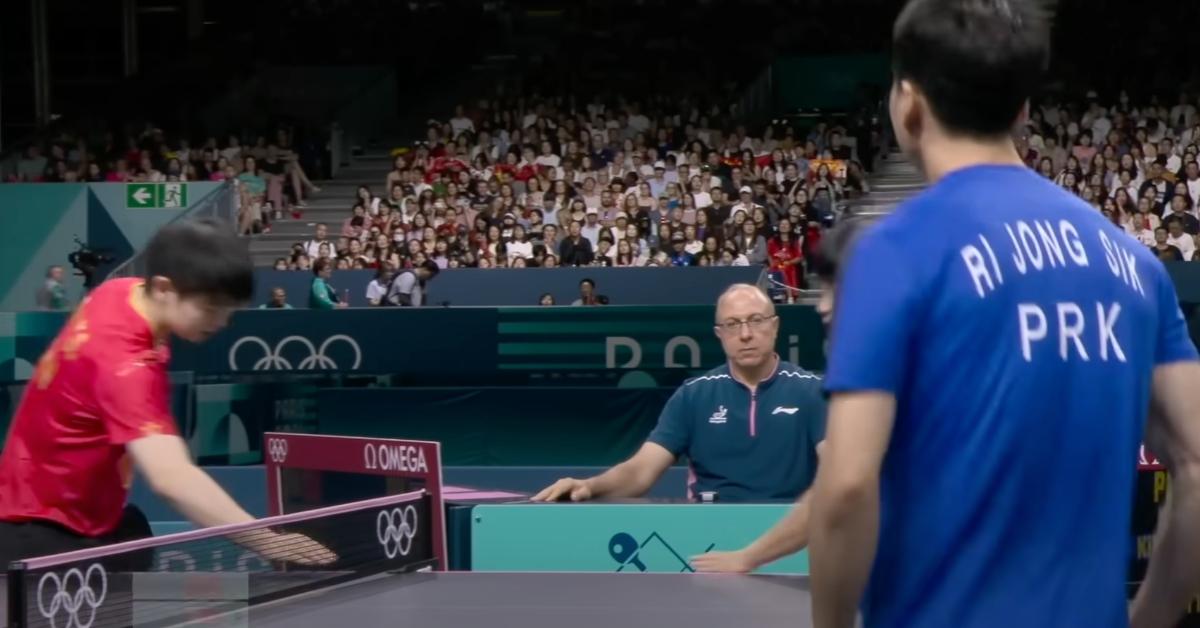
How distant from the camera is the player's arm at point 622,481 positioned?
18.8 feet

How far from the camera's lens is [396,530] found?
4609 mm

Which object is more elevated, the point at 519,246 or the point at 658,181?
the point at 658,181

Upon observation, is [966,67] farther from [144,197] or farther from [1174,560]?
[144,197]

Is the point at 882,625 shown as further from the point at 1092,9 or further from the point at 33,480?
the point at 1092,9

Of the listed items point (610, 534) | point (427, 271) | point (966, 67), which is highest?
point (427, 271)

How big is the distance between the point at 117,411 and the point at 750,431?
3.01m

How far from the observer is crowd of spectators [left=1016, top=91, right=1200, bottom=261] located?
18.5m

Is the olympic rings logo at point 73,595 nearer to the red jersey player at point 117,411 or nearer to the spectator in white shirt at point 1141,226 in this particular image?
the red jersey player at point 117,411

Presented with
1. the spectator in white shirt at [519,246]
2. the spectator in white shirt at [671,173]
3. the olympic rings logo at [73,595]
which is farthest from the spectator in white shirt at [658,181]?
the olympic rings logo at [73,595]

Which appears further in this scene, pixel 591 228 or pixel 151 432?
pixel 591 228

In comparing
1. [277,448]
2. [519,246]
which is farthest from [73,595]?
[519,246]

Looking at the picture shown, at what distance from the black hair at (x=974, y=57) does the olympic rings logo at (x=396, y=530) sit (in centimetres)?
276

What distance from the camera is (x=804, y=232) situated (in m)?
19.8

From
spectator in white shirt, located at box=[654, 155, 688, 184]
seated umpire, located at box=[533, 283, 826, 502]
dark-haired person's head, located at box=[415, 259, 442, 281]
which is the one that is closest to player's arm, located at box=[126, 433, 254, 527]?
seated umpire, located at box=[533, 283, 826, 502]
